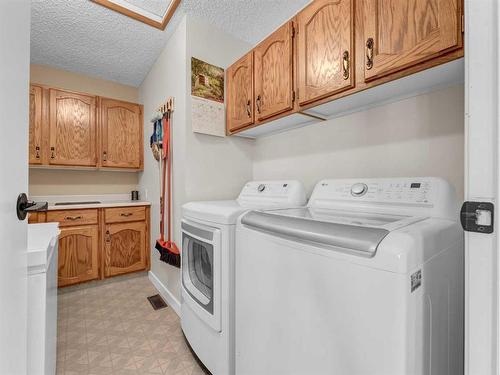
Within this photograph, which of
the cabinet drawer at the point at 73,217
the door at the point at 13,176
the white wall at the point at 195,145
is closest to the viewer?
the door at the point at 13,176

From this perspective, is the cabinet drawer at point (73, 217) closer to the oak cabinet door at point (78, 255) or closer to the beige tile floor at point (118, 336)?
the oak cabinet door at point (78, 255)

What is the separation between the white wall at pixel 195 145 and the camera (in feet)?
6.38

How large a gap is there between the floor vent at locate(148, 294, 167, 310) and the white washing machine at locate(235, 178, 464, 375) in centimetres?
123

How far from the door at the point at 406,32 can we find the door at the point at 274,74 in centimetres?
50

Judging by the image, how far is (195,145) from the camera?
197cm

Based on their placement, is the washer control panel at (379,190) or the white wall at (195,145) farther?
the white wall at (195,145)

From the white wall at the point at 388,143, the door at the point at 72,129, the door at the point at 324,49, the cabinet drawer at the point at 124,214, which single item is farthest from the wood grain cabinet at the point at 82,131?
the door at the point at 324,49

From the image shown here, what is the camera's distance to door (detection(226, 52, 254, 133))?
1.84 m

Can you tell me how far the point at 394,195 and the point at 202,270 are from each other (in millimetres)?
1189

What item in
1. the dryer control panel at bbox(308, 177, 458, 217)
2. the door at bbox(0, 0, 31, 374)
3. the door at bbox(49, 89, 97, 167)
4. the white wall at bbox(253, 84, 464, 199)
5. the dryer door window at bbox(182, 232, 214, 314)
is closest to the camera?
the door at bbox(0, 0, 31, 374)

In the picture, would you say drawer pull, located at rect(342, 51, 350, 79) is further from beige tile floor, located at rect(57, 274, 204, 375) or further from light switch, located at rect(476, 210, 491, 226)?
beige tile floor, located at rect(57, 274, 204, 375)

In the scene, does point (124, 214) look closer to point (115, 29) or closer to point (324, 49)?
point (115, 29)

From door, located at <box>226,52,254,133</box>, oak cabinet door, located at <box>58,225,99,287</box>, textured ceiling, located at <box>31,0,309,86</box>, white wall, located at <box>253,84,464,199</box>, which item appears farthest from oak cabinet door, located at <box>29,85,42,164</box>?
white wall, located at <box>253,84,464,199</box>

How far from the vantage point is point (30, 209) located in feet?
2.14
